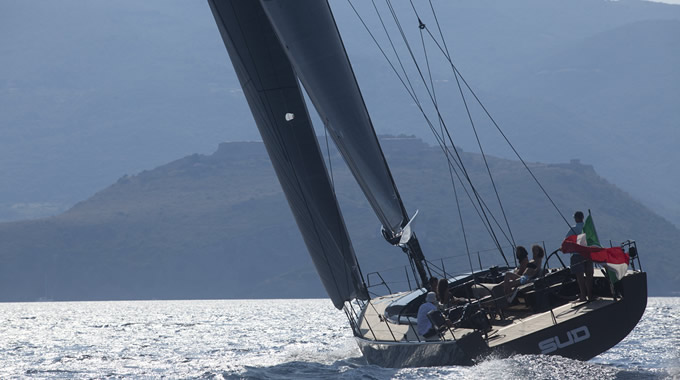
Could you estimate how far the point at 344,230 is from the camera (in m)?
17.2

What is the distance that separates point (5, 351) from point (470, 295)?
19.5 m

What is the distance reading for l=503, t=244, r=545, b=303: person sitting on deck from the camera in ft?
45.5

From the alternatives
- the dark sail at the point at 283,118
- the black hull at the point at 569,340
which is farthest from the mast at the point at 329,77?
the black hull at the point at 569,340

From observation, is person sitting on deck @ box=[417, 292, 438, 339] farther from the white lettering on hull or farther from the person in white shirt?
the person in white shirt

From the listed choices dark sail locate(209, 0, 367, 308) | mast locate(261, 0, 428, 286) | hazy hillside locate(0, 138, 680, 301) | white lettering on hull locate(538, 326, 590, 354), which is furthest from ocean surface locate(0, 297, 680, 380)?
hazy hillside locate(0, 138, 680, 301)

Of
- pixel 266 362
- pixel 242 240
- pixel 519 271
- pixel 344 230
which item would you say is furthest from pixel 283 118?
pixel 242 240

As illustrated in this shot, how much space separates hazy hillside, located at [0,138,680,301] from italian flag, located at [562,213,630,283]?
15783cm

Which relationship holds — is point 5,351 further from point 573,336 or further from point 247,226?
point 247,226

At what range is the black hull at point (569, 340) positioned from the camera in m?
11.9

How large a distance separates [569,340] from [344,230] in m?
Answer: 6.10

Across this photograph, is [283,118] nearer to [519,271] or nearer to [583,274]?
[519,271]

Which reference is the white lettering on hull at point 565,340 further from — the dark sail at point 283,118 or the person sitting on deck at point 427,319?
the dark sail at point 283,118

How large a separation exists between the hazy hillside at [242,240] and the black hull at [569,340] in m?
158

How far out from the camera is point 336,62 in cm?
1456
